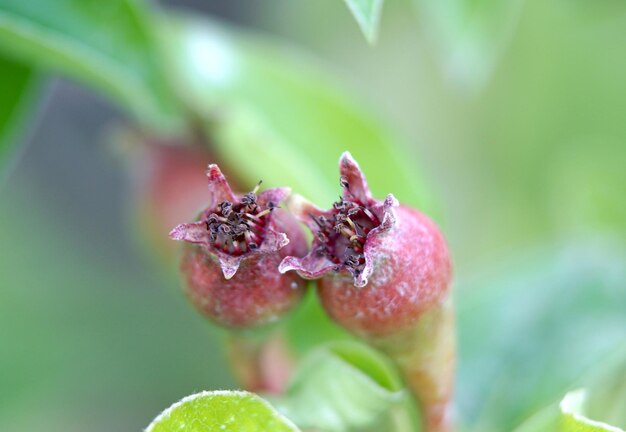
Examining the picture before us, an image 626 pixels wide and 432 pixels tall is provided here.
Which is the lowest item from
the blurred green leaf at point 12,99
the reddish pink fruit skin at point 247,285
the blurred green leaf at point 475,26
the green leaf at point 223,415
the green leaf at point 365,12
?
the green leaf at point 223,415

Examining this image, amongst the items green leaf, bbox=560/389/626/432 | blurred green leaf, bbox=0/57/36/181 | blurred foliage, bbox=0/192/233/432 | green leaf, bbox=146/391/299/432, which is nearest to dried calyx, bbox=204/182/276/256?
green leaf, bbox=146/391/299/432

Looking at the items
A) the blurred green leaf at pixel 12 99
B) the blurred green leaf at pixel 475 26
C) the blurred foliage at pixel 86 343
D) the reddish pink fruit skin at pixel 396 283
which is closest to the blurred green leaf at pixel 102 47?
the blurred green leaf at pixel 12 99

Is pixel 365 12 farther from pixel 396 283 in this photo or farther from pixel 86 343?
pixel 86 343

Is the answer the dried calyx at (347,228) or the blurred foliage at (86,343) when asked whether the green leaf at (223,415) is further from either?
the blurred foliage at (86,343)

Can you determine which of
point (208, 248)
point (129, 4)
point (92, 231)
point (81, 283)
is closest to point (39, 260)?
point (81, 283)

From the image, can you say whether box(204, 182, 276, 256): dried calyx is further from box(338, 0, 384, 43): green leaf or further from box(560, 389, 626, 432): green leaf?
box(560, 389, 626, 432): green leaf

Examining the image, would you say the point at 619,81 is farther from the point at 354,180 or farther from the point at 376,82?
the point at 354,180
